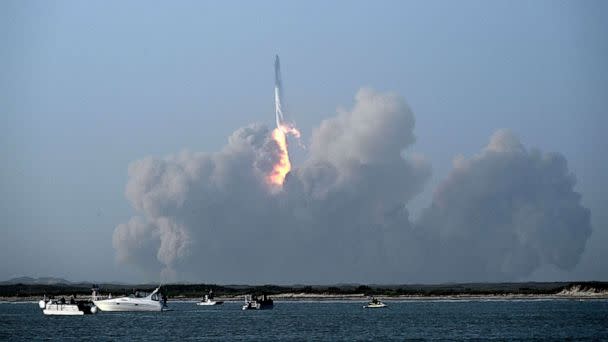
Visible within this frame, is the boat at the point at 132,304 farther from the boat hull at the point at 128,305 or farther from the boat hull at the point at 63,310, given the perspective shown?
the boat hull at the point at 63,310

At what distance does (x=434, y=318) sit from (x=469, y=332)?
30.7 metres

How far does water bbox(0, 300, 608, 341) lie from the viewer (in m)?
110

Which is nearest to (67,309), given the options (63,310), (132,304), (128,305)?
(63,310)

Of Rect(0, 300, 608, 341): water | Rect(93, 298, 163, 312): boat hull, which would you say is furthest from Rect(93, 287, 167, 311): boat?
Rect(0, 300, 608, 341): water

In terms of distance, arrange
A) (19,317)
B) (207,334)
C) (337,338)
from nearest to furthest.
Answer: (337,338)
(207,334)
(19,317)

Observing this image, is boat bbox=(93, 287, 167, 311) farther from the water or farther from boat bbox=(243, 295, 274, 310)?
boat bbox=(243, 295, 274, 310)

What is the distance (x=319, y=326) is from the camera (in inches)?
4985

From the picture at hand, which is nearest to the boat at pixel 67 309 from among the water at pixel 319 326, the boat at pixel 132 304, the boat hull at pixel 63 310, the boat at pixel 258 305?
the boat hull at pixel 63 310

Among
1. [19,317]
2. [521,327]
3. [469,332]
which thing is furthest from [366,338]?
[19,317]

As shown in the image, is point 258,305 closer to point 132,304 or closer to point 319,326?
point 132,304

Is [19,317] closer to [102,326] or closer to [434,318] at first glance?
[102,326]

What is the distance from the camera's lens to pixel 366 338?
10681cm

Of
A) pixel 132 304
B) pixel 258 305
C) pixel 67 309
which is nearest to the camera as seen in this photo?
pixel 67 309

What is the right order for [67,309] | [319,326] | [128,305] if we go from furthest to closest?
[128,305] → [67,309] → [319,326]
